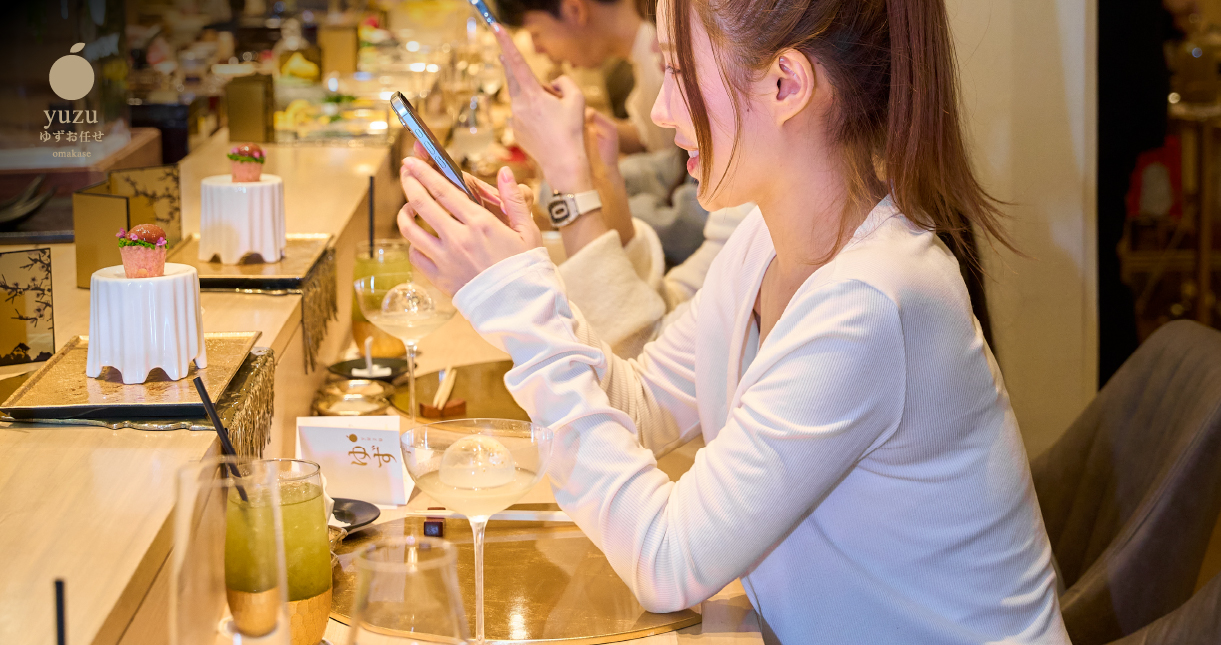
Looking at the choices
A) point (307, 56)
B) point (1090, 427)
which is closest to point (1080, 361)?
point (1090, 427)

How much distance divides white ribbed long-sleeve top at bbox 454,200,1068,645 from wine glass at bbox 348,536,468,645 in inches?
14.7

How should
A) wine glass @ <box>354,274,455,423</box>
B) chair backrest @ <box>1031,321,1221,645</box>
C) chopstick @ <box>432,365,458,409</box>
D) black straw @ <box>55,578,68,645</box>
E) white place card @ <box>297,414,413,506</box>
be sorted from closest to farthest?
black straw @ <box>55,578,68,645</box> < white place card @ <box>297,414,413,506</box> < chair backrest @ <box>1031,321,1221,645</box> < wine glass @ <box>354,274,455,423</box> < chopstick @ <box>432,365,458,409</box>

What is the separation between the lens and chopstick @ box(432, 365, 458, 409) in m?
1.64

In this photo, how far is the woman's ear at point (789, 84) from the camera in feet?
3.30

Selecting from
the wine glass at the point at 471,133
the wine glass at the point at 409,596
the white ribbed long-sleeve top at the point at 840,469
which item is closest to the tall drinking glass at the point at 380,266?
the white ribbed long-sleeve top at the point at 840,469

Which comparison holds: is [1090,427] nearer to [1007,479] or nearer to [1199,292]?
[1007,479]

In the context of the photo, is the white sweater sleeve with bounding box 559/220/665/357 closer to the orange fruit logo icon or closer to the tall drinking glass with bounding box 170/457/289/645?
the orange fruit logo icon

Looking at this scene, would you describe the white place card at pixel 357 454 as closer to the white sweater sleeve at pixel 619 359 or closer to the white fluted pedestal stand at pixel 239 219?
the white sweater sleeve at pixel 619 359

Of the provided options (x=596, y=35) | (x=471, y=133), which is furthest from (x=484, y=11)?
(x=596, y=35)

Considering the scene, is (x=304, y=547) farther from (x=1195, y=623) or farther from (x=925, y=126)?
(x=1195, y=623)

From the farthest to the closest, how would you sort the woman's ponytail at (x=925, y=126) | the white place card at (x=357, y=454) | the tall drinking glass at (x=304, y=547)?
the white place card at (x=357, y=454), the woman's ponytail at (x=925, y=126), the tall drinking glass at (x=304, y=547)

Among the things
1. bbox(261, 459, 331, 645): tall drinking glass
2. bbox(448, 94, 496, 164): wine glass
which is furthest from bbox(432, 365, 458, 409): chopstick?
bbox(448, 94, 496, 164): wine glass

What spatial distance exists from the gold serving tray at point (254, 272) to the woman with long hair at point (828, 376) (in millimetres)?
430

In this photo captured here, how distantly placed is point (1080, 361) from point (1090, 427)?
1.28ft
